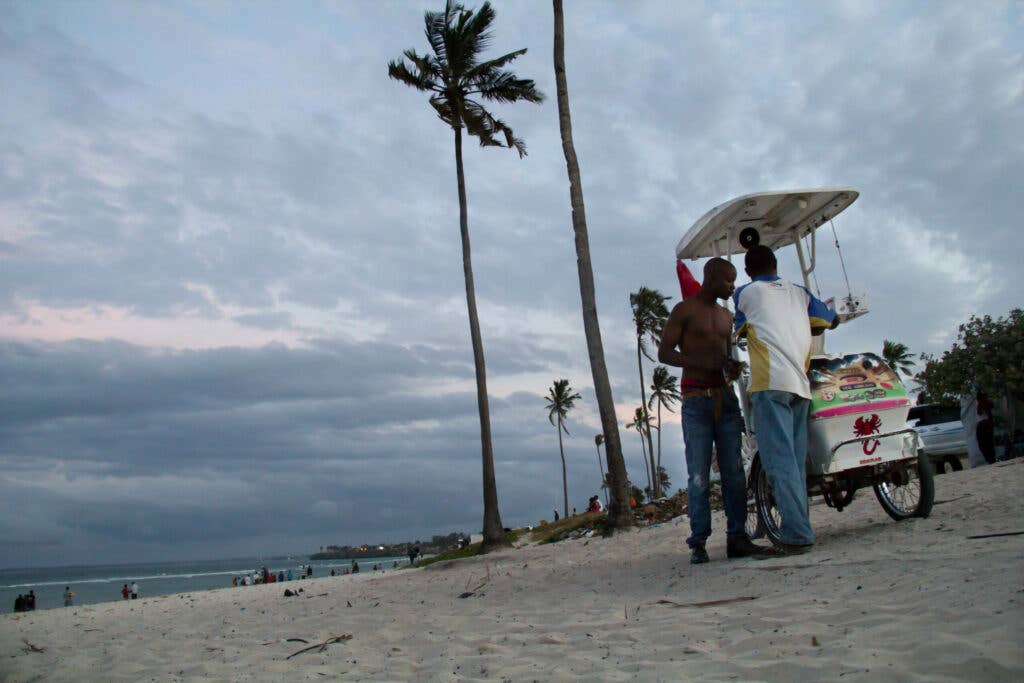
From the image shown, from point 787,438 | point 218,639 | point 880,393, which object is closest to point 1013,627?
point 787,438

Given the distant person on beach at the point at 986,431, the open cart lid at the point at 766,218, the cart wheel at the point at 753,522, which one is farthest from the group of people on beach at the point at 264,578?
the open cart lid at the point at 766,218

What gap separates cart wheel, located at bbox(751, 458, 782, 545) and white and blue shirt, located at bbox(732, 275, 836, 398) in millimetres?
788

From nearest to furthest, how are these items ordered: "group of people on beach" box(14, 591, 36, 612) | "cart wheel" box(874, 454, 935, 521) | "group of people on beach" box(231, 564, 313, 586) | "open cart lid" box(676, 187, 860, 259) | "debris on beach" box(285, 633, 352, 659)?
"debris on beach" box(285, 633, 352, 659)
"cart wheel" box(874, 454, 935, 521)
"open cart lid" box(676, 187, 860, 259)
"group of people on beach" box(14, 591, 36, 612)
"group of people on beach" box(231, 564, 313, 586)

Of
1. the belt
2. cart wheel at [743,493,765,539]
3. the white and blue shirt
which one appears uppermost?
the white and blue shirt

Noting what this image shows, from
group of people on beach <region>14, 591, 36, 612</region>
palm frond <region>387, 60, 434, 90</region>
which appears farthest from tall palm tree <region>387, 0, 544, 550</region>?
group of people on beach <region>14, 591, 36, 612</region>

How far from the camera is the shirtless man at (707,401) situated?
5.72 m

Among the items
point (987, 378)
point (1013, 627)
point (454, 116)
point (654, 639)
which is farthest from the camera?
point (454, 116)

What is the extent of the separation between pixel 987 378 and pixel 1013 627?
52.0 ft

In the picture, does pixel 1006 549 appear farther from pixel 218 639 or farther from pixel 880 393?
pixel 218 639

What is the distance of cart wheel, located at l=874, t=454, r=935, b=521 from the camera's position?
215 inches

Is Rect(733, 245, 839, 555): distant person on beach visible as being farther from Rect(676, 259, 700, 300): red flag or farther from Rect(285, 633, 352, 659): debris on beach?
Rect(285, 633, 352, 659): debris on beach

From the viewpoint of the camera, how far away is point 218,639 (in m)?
5.26

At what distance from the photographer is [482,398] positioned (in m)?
16.8

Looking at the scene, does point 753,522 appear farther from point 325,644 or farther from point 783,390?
point 325,644
